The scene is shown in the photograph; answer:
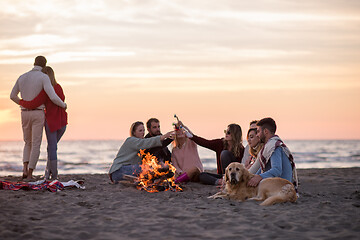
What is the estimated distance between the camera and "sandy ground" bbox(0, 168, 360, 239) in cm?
498

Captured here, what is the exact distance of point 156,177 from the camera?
27.2 ft

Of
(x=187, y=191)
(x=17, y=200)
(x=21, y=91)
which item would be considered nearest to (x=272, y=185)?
(x=187, y=191)

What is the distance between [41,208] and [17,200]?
77cm

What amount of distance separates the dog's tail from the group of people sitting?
38cm

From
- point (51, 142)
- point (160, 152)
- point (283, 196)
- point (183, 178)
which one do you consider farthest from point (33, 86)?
point (283, 196)

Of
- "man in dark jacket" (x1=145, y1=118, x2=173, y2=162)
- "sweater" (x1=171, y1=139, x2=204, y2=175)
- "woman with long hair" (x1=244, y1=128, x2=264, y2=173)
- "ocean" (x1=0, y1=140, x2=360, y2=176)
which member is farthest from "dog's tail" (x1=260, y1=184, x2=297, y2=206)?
"ocean" (x1=0, y1=140, x2=360, y2=176)

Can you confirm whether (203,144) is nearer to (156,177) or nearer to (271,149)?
(156,177)

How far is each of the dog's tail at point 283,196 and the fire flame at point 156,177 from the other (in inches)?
87.0

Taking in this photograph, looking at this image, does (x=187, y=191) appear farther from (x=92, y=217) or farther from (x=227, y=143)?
(x=92, y=217)

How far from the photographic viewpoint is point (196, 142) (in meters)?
9.71

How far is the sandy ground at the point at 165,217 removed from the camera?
498cm

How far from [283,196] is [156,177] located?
8.42 ft

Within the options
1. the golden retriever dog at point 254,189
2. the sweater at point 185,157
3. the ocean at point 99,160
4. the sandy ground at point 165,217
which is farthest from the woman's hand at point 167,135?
the ocean at point 99,160

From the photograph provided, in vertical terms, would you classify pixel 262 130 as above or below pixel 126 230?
above
